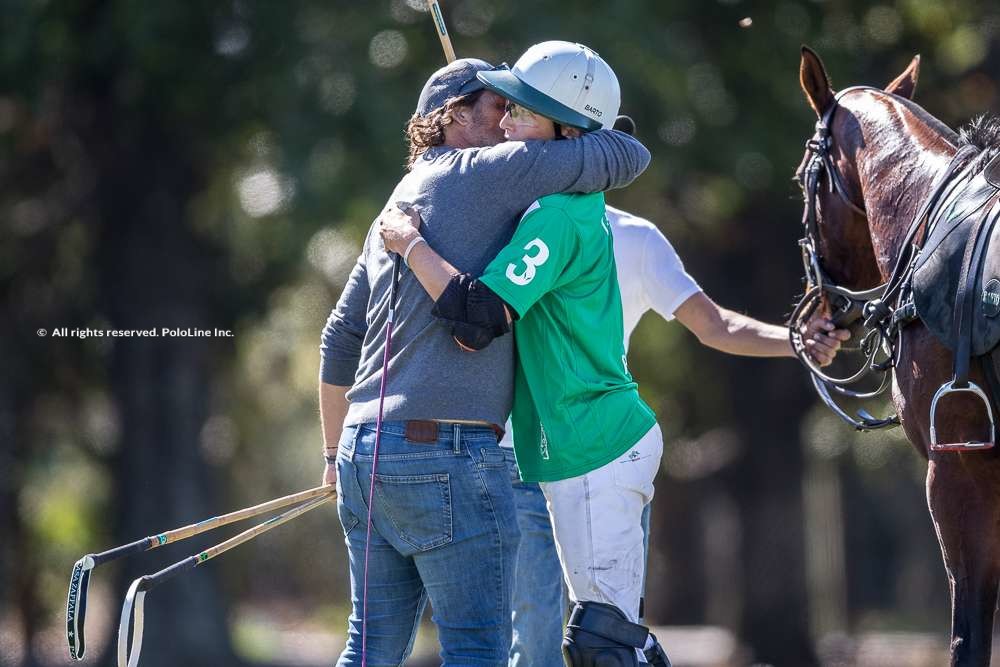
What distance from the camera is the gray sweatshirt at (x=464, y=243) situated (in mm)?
3598

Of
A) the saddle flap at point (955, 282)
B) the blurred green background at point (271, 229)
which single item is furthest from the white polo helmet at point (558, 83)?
the blurred green background at point (271, 229)

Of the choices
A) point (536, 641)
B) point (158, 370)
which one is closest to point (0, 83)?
point (158, 370)

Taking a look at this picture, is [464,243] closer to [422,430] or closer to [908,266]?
[422,430]

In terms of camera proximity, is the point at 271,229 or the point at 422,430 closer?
the point at 422,430

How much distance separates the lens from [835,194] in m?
4.89

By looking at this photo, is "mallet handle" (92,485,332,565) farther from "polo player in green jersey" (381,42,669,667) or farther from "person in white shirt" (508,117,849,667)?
"person in white shirt" (508,117,849,667)

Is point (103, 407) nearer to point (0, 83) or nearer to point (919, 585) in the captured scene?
point (0, 83)

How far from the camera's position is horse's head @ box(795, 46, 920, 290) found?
4.84 metres

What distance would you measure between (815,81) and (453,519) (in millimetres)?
2356

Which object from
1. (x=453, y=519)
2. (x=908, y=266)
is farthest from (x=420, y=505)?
(x=908, y=266)

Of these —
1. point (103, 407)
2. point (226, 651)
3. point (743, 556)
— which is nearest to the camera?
point (226, 651)

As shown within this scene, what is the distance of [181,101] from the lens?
450 inches

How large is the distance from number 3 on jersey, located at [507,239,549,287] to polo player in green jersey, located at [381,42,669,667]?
0.06 meters

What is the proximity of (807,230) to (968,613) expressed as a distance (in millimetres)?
1523
